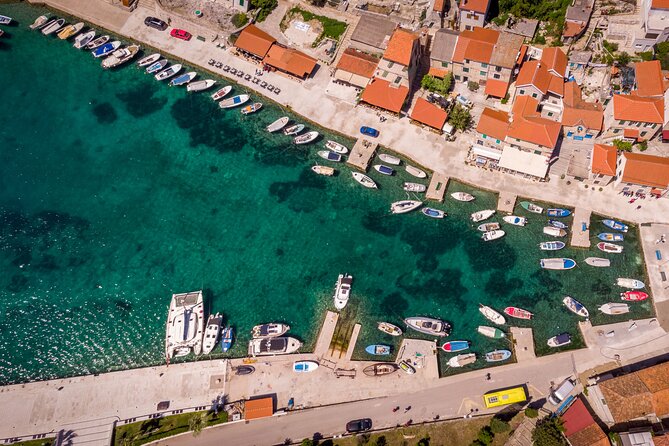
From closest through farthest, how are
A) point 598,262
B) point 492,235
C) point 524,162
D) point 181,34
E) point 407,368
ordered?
point 407,368 < point 598,262 < point 492,235 < point 524,162 < point 181,34

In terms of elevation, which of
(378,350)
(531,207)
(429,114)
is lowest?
(378,350)

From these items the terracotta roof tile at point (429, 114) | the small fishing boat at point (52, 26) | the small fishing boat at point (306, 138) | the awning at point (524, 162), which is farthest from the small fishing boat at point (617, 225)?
the small fishing boat at point (52, 26)

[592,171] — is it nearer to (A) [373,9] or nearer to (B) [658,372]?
(B) [658,372]

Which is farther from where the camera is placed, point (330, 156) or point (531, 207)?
point (330, 156)

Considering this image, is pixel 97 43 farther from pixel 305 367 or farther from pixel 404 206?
pixel 305 367

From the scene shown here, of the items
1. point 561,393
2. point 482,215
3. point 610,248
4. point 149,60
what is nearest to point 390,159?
point 482,215

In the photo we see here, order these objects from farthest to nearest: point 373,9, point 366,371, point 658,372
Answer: point 373,9 < point 366,371 < point 658,372

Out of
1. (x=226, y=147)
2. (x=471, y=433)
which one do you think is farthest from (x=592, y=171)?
(x=226, y=147)
